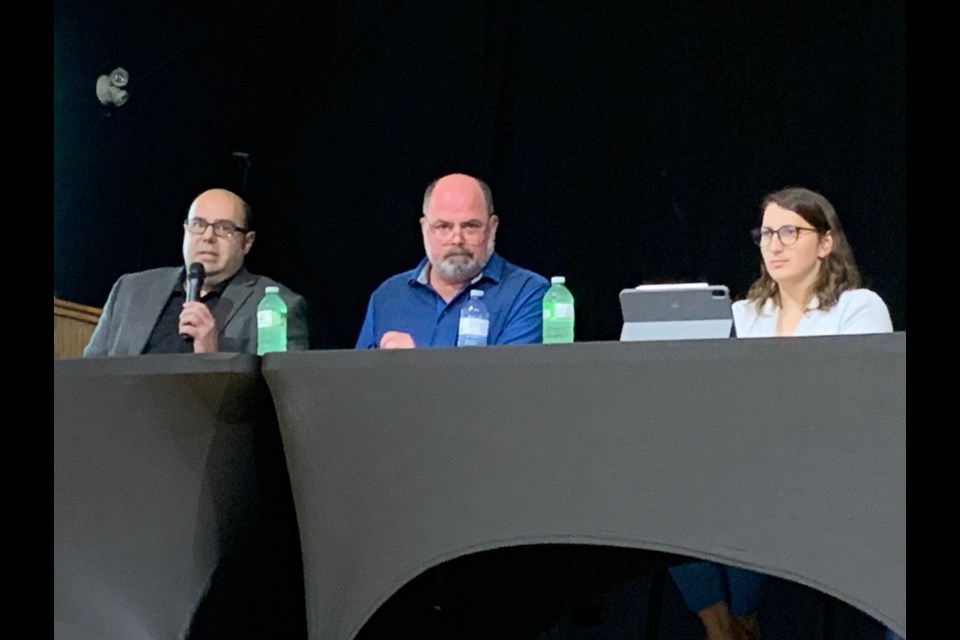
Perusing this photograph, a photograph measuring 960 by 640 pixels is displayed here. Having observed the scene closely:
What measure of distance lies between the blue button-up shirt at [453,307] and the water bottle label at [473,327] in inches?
1.6

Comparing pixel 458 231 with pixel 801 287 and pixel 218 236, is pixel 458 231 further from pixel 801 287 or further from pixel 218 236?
pixel 801 287

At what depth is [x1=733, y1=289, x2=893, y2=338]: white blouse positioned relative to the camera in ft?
8.59

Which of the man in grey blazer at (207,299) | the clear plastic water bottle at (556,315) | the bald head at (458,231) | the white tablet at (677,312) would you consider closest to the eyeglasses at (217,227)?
the man in grey blazer at (207,299)

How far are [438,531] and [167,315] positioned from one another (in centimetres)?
196

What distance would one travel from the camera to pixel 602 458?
119 cm

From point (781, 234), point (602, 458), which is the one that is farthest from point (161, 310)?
point (602, 458)

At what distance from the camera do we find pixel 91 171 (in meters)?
4.35

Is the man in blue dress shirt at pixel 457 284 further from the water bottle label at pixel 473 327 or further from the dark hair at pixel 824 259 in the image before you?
the dark hair at pixel 824 259

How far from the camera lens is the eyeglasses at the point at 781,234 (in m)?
2.79

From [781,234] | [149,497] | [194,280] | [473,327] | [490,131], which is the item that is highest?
[490,131]

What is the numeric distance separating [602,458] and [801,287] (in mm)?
1704


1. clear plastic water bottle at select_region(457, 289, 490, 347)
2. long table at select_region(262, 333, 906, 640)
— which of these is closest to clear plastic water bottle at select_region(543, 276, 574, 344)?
clear plastic water bottle at select_region(457, 289, 490, 347)

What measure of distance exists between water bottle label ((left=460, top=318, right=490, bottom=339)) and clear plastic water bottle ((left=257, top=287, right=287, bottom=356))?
16.3 inches
